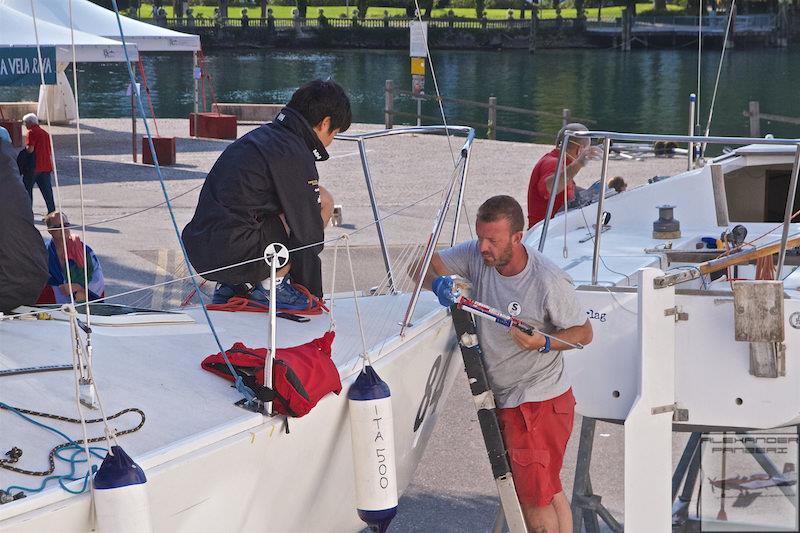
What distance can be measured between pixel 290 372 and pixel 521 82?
52.9 metres

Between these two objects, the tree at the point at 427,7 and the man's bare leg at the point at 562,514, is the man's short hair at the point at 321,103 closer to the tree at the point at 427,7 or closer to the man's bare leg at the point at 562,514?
the man's bare leg at the point at 562,514

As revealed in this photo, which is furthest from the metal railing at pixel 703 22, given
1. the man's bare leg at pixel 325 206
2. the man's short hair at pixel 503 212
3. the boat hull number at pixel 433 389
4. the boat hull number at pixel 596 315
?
the man's short hair at pixel 503 212

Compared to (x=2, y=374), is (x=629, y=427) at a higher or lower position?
lower

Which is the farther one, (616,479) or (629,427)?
(616,479)

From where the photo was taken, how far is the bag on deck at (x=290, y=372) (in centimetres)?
332

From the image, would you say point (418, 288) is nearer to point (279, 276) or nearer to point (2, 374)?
point (279, 276)

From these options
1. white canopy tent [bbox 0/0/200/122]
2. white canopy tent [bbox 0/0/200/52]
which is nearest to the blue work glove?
white canopy tent [bbox 0/0/200/122]

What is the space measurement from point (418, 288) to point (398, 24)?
75773mm

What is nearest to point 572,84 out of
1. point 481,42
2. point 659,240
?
point 481,42

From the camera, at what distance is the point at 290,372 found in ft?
10.9

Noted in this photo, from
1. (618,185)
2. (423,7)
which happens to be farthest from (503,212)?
(423,7)

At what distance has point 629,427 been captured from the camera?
14.1ft

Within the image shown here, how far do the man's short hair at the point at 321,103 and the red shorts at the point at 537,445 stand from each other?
1.25 metres

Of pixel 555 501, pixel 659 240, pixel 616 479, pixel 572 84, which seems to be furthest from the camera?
pixel 572 84
